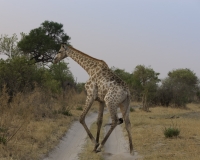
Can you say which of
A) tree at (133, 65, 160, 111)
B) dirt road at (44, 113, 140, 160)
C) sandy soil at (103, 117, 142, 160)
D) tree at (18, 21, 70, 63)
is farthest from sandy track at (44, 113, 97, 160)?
tree at (18, 21, 70, 63)

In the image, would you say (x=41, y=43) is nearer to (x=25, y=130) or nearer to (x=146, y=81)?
(x=146, y=81)

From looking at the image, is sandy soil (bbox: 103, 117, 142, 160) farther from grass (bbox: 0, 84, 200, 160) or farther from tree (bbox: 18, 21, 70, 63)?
tree (bbox: 18, 21, 70, 63)

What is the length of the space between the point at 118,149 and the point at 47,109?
272 inches

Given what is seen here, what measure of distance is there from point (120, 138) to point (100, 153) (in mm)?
3121

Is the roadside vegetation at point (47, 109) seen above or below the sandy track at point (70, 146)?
above

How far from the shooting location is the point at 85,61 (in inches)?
417

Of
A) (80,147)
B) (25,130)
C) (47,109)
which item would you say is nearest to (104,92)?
(80,147)

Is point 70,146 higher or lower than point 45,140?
lower

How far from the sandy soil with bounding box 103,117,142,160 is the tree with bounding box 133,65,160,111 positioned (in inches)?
548

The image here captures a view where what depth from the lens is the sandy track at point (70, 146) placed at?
920cm

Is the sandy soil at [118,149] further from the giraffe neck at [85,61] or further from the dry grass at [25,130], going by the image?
the giraffe neck at [85,61]

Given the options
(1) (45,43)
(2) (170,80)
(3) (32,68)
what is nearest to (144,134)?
(3) (32,68)

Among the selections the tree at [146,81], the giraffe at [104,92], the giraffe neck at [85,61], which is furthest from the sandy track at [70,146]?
the tree at [146,81]

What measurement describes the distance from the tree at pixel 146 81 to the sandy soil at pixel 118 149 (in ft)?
45.6
